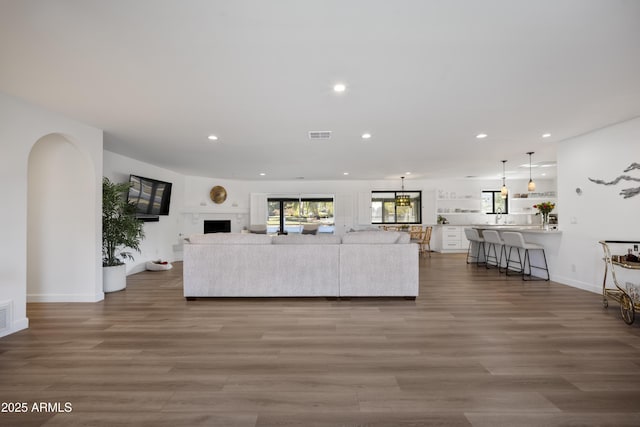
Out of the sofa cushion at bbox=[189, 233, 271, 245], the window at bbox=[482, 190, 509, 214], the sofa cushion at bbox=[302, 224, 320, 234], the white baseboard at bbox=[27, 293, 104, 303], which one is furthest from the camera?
the window at bbox=[482, 190, 509, 214]

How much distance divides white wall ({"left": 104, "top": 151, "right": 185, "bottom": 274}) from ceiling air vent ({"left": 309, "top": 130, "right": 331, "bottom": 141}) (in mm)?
3833

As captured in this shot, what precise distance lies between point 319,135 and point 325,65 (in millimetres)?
2124

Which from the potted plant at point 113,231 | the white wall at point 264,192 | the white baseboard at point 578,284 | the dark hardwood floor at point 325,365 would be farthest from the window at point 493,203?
the potted plant at point 113,231

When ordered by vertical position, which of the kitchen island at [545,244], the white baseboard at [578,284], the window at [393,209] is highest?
the window at [393,209]

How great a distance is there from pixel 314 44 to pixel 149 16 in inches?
41.7

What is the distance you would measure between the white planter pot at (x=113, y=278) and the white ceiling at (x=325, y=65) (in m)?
2.05

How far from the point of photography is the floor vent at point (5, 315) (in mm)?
2884

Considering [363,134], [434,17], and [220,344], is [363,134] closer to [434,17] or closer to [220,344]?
[434,17]

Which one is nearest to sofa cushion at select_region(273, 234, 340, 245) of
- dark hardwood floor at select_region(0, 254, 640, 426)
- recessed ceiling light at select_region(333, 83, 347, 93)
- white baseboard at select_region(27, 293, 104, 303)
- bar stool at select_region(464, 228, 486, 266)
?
dark hardwood floor at select_region(0, 254, 640, 426)

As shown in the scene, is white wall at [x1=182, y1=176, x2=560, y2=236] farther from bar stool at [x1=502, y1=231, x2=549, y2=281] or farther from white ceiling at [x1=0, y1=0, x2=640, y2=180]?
white ceiling at [x1=0, y1=0, x2=640, y2=180]

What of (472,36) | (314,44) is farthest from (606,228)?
(314,44)

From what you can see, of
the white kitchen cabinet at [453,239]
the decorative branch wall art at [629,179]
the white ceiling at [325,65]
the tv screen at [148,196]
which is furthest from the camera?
the white kitchen cabinet at [453,239]

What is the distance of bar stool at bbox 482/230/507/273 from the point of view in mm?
6299

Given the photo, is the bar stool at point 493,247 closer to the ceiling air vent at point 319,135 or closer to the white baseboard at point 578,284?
the white baseboard at point 578,284
